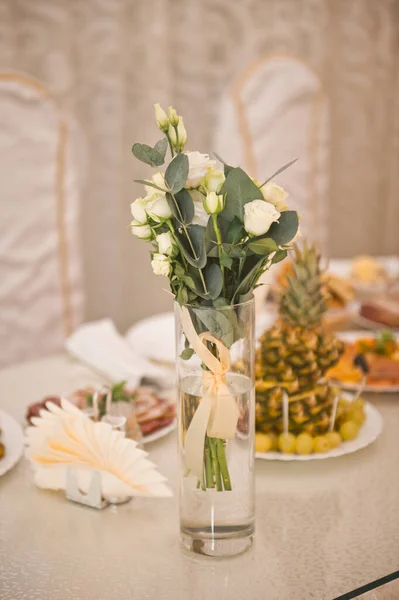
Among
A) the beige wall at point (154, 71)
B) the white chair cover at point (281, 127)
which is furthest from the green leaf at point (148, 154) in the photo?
the beige wall at point (154, 71)

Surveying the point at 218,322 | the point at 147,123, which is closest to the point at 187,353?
the point at 218,322

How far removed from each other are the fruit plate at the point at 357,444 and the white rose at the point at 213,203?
1.67 feet

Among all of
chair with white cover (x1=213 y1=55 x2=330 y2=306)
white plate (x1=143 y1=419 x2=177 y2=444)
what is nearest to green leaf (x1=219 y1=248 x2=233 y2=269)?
white plate (x1=143 y1=419 x2=177 y2=444)

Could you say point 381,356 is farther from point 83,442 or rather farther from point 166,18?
point 166,18

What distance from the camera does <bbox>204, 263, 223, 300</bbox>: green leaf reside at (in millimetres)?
988

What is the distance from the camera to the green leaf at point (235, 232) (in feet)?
3.23

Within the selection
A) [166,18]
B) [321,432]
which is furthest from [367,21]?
[321,432]

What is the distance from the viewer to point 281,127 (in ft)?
9.93

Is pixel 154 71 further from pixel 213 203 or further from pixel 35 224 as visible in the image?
pixel 213 203

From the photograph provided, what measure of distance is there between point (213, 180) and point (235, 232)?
0.24 feet

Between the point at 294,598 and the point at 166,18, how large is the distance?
291cm

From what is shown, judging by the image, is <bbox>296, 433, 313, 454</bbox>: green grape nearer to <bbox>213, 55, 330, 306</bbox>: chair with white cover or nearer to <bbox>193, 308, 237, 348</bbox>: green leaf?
<bbox>193, 308, 237, 348</bbox>: green leaf

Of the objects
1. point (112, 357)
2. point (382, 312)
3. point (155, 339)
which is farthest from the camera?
point (382, 312)

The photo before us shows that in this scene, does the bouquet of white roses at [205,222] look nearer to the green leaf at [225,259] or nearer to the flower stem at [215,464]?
the green leaf at [225,259]
